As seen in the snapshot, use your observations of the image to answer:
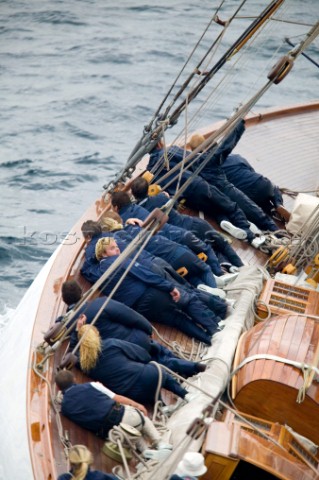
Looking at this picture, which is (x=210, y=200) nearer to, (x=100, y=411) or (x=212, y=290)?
(x=212, y=290)

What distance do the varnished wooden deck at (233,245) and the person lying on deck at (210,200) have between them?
0.14 metres

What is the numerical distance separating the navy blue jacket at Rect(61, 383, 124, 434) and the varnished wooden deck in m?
0.16

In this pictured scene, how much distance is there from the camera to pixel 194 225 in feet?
24.7

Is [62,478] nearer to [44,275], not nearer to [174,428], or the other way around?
[174,428]

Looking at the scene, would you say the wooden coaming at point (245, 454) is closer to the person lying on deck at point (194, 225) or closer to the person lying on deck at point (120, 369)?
the person lying on deck at point (120, 369)

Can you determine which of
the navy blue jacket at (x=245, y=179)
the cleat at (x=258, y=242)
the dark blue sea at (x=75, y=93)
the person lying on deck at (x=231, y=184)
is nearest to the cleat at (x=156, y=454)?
the cleat at (x=258, y=242)

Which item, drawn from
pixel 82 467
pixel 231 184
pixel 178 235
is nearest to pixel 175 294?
pixel 178 235

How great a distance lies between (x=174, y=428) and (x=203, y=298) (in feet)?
5.05

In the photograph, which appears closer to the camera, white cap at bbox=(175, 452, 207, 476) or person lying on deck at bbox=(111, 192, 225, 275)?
white cap at bbox=(175, 452, 207, 476)

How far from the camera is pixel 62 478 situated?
468cm

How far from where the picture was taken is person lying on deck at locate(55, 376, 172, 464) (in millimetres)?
5211

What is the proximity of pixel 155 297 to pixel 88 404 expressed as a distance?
1384 millimetres

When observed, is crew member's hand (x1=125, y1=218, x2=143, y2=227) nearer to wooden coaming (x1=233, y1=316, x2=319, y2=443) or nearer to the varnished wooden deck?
the varnished wooden deck

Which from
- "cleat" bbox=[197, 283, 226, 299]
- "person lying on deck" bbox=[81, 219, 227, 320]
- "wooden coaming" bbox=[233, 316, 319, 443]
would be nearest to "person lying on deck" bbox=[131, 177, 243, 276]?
"cleat" bbox=[197, 283, 226, 299]
